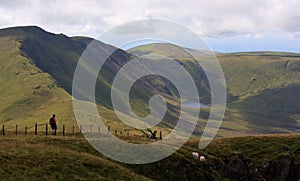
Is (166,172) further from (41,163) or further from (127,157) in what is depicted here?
(41,163)

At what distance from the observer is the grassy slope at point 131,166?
46000 millimetres

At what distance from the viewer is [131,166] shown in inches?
2279

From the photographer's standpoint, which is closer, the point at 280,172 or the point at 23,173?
the point at 23,173

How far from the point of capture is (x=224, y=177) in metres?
68.2

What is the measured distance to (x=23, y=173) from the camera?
143ft

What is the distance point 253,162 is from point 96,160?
3383cm

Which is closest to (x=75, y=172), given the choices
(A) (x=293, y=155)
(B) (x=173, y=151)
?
(B) (x=173, y=151)

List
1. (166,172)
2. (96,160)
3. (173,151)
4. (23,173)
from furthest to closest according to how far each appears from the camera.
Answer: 1. (173,151)
2. (166,172)
3. (96,160)
4. (23,173)

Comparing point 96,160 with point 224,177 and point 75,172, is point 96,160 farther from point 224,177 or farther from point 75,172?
point 224,177

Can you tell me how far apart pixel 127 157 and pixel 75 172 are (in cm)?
1291

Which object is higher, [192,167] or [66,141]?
[66,141]

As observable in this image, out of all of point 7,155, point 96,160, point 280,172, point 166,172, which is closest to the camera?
point 7,155

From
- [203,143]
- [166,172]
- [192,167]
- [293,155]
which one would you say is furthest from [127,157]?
[293,155]

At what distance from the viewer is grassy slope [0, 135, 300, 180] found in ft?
151
